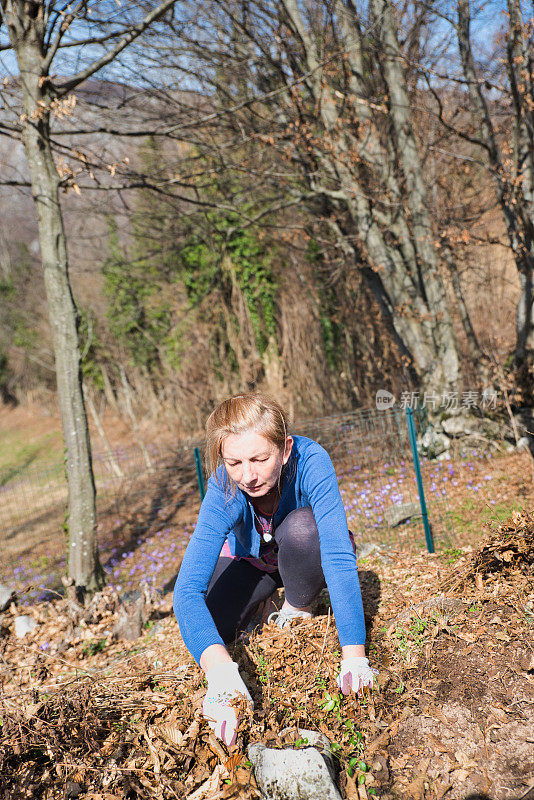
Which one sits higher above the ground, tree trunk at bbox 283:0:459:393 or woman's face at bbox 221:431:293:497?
tree trunk at bbox 283:0:459:393

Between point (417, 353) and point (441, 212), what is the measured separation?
2.37 m

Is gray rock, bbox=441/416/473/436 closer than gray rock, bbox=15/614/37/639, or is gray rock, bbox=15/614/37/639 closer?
gray rock, bbox=15/614/37/639

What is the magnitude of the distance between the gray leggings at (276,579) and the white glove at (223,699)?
1.67 ft

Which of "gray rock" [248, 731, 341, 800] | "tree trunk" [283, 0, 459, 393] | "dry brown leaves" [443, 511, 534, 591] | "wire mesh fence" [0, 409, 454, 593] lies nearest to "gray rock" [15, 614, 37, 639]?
"wire mesh fence" [0, 409, 454, 593]

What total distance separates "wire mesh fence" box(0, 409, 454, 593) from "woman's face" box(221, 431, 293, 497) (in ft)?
7.80

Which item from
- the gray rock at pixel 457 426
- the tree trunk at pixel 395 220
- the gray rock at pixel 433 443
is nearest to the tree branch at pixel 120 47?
the tree trunk at pixel 395 220

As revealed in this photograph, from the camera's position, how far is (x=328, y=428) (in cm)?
455

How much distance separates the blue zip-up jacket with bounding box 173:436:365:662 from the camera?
187 centimetres

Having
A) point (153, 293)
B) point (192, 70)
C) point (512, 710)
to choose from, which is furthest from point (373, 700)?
point (153, 293)

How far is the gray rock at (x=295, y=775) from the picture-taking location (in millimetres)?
1512

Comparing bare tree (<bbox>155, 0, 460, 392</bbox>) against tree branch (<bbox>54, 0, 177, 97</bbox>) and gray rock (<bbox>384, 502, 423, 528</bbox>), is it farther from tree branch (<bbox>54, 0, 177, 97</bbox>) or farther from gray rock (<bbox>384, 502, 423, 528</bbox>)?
gray rock (<bbox>384, 502, 423, 528</bbox>)

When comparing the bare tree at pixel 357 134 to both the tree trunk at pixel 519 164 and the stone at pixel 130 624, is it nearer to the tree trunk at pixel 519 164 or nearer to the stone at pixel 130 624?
the tree trunk at pixel 519 164

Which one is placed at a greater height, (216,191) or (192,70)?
(192,70)

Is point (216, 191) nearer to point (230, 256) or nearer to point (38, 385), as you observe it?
point (230, 256)
